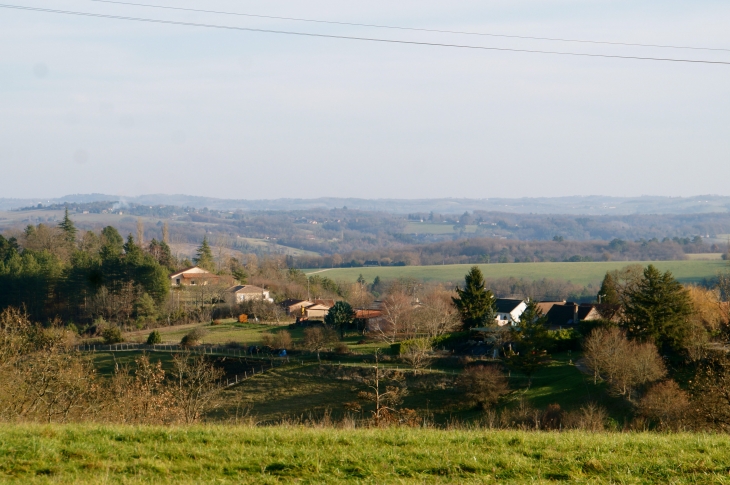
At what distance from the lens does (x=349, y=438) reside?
349 inches

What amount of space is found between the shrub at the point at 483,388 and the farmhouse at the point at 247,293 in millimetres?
40221

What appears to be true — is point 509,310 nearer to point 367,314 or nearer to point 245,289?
point 367,314

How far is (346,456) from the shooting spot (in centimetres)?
797

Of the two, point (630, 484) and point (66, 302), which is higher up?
point (630, 484)

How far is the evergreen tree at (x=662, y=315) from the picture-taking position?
1336 inches

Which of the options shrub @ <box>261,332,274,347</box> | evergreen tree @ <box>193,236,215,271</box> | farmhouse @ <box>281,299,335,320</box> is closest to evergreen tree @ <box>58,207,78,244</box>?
evergreen tree @ <box>193,236,215,271</box>

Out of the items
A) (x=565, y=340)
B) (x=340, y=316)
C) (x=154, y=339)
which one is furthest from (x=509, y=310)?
(x=154, y=339)

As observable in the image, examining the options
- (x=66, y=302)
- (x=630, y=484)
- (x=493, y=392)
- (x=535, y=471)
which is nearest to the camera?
(x=630, y=484)

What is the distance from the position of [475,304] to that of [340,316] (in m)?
11.1

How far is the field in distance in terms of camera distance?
4006 inches

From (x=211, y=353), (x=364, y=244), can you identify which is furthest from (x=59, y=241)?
(x=364, y=244)

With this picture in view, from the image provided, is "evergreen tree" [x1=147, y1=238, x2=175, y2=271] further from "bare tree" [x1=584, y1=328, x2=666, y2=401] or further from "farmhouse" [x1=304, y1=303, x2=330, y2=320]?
"bare tree" [x1=584, y1=328, x2=666, y2=401]

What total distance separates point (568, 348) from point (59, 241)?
216 ft

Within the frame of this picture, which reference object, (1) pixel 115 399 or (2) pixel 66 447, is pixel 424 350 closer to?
(1) pixel 115 399
